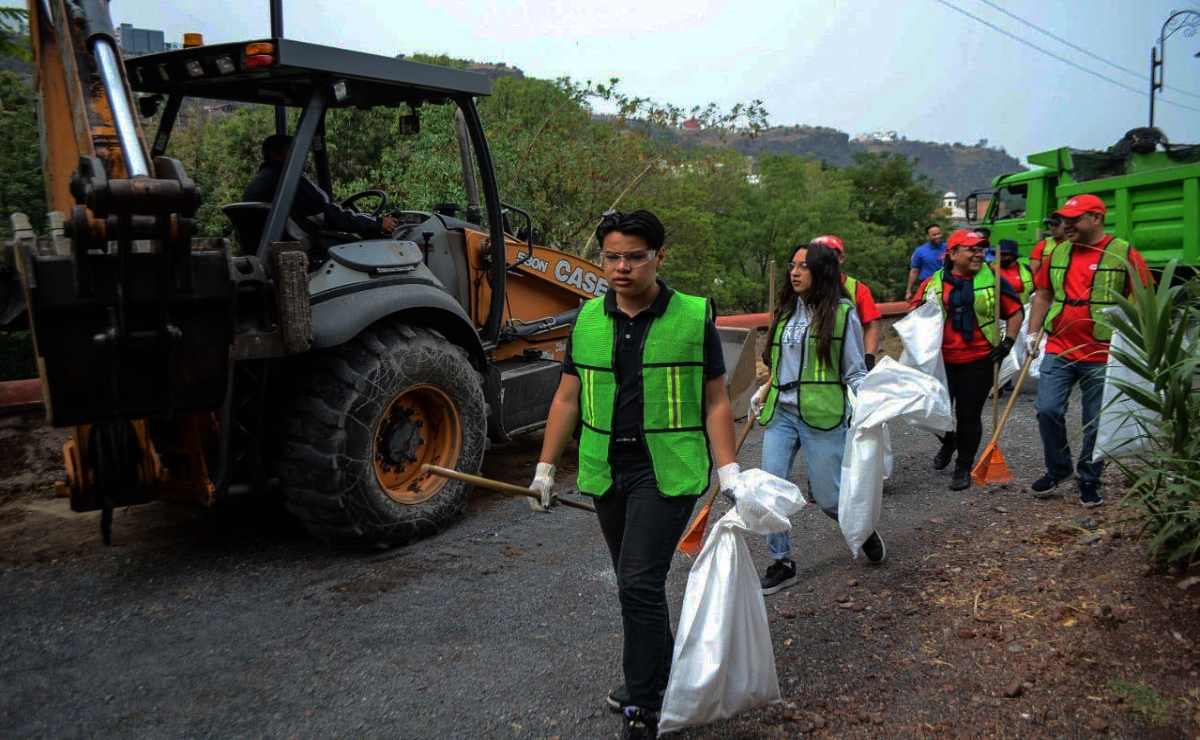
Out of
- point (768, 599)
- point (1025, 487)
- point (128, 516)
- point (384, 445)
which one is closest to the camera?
point (768, 599)

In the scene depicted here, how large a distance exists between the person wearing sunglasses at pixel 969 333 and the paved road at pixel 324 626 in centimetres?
60

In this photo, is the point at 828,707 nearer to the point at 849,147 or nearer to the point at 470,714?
the point at 470,714

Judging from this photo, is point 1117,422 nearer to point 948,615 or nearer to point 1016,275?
point 948,615

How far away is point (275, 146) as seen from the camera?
17.2ft

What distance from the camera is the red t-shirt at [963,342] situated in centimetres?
632

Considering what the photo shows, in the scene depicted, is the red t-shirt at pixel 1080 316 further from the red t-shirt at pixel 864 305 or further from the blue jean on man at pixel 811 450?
the blue jean on man at pixel 811 450

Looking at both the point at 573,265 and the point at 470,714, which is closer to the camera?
the point at 470,714

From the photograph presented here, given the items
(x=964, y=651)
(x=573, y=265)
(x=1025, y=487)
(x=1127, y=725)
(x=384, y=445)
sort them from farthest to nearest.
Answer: (x=573, y=265) → (x=1025, y=487) → (x=384, y=445) → (x=964, y=651) → (x=1127, y=725)

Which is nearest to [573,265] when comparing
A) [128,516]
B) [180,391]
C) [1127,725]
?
[128,516]

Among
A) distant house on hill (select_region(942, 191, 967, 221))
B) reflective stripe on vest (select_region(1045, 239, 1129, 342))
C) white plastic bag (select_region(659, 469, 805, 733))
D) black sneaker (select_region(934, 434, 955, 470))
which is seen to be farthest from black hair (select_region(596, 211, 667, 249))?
distant house on hill (select_region(942, 191, 967, 221))

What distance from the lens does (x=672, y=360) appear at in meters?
3.15

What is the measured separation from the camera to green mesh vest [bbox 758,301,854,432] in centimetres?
473

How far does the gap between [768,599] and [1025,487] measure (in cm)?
260

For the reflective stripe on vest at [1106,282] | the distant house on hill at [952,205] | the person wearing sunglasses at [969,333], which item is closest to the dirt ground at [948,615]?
the person wearing sunglasses at [969,333]
